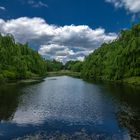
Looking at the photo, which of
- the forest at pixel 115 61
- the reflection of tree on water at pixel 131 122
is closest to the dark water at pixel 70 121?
the reflection of tree on water at pixel 131 122

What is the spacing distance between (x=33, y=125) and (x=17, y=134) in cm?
440

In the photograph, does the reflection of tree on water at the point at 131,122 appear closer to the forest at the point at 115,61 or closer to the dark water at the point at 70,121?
the dark water at the point at 70,121

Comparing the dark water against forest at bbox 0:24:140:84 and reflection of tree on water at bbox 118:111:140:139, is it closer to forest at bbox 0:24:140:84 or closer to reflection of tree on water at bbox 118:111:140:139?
reflection of tree on water at bbox 118:111:140:139

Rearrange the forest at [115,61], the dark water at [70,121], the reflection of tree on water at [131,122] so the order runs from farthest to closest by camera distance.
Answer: the forest at [115,61]
the reflection of tree on water at [131,122]
the dark water at [70,121]

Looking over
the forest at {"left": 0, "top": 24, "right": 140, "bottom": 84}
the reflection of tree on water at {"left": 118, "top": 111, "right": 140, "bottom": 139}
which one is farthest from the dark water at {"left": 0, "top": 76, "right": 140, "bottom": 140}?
the forest at {"left": 0, "top": 24, "right": 140, "bottom": 84}

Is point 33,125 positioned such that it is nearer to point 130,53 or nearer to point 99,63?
point 130,53

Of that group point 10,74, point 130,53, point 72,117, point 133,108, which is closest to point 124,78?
point 130,53

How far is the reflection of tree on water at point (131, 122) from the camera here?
33.4 m

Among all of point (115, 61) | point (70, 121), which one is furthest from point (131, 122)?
point (115, 61)

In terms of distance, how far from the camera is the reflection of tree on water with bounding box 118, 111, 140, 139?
3339 centimetres

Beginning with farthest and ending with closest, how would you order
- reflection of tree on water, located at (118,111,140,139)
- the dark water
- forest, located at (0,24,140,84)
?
forest, located at (0,24,140,84), reflection of tree on water, located at (118,111,140,139), the dark water

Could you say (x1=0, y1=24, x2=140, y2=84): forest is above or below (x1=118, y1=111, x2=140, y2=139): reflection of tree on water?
above

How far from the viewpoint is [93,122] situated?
38.6 metres

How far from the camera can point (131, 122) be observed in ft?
126
